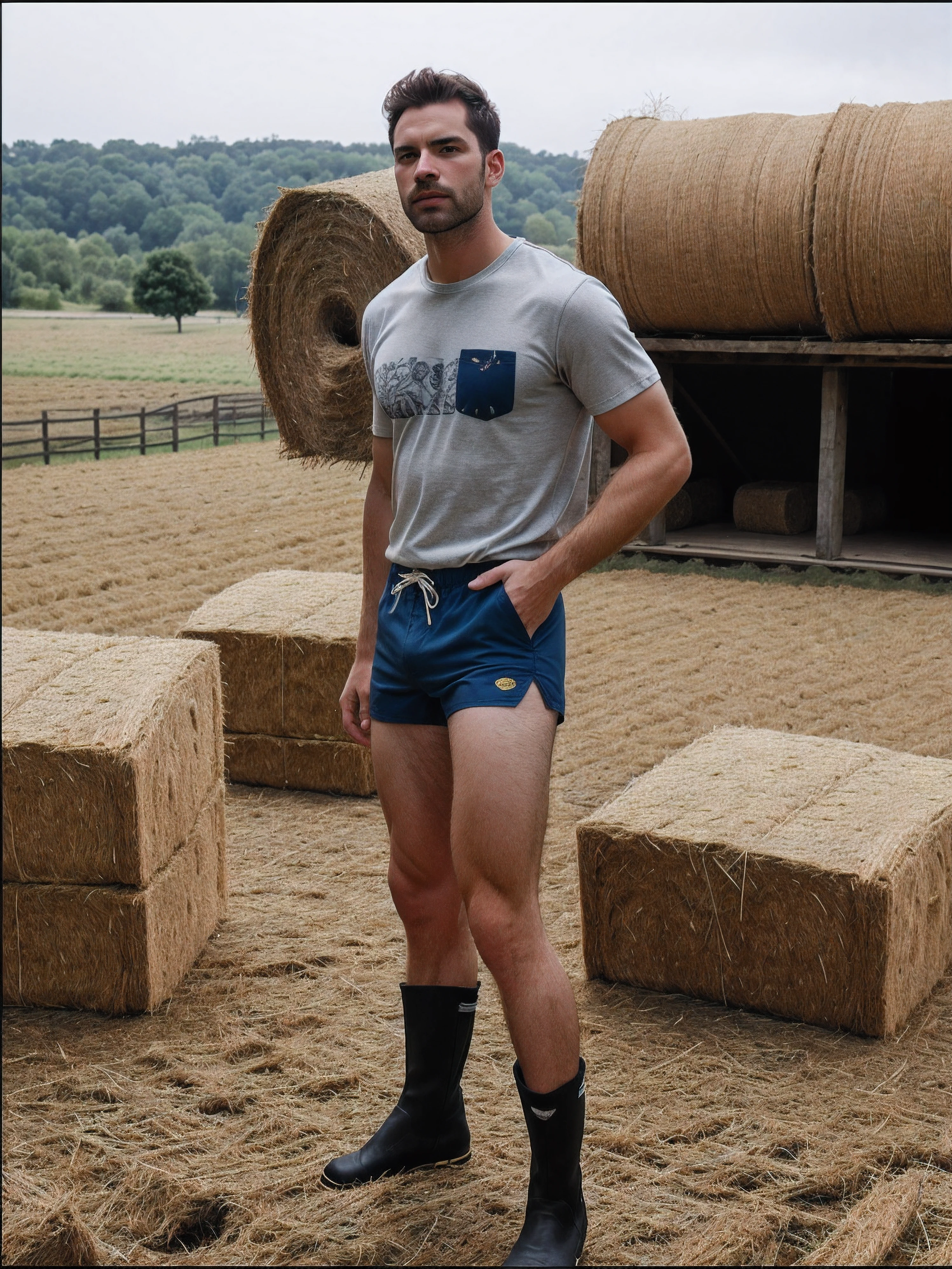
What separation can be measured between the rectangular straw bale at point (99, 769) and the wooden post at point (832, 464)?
744 cm

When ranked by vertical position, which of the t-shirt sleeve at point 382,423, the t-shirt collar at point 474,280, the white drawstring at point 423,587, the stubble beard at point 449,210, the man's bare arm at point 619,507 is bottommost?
the white drawstring at point 423,587

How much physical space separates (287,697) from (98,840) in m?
2.05

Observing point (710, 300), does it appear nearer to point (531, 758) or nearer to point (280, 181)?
point (531, 758)

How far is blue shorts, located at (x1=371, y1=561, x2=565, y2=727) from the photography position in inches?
97.4

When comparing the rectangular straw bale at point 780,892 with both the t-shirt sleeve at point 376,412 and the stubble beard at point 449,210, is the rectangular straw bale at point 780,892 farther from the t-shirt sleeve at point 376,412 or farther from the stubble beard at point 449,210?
the stubble beard at point 449,210

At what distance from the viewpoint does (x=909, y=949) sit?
3611 millimetres

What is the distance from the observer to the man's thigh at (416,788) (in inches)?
106

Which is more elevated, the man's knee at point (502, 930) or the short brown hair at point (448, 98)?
the short brown hair at point (448, 98)

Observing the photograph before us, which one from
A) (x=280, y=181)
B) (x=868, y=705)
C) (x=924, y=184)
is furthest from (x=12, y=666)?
(x=280, y=181)

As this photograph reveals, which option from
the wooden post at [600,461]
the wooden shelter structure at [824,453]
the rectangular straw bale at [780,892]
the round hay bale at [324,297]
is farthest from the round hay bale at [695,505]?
the rectangular straw bale at [780,892]

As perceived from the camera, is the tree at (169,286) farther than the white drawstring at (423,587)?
Yes

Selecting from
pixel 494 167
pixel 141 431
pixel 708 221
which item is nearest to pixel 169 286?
pixel 141 431

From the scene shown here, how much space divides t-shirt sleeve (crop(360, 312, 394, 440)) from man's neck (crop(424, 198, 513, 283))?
277mm

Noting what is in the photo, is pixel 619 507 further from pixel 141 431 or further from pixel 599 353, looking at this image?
pixel 141 431
